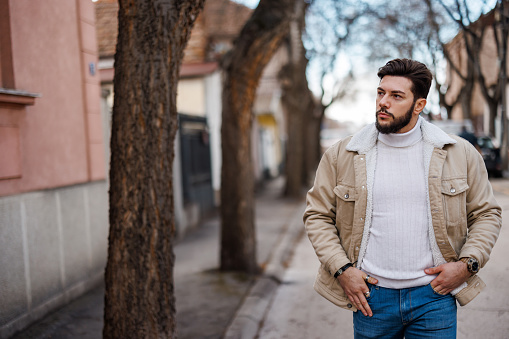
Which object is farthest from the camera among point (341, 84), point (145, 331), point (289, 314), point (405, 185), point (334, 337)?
point (341, 84)

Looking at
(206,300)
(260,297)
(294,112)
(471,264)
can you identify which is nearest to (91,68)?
(206,300)

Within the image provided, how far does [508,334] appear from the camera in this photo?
15.2ft

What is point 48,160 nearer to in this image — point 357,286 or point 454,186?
point 357,286

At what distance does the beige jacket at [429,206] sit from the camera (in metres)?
2.53

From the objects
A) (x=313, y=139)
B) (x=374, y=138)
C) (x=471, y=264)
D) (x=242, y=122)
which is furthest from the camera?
(x=313, y=139)

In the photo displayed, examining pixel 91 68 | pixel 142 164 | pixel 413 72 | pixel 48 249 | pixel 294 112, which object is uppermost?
pixel 91 68

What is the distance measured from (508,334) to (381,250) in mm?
2729

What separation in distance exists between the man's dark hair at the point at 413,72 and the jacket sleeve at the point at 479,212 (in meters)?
0.37

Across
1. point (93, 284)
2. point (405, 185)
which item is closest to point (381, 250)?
point (405, 185)

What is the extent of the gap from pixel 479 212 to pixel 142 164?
2.15m

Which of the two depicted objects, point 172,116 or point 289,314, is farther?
point 289,314

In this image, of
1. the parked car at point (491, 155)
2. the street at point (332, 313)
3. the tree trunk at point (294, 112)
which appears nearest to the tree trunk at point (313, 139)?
the tree trunk at point (294, 112)

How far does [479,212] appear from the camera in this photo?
2602 millimetres

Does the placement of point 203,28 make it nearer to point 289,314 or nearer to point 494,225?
point 289,314
